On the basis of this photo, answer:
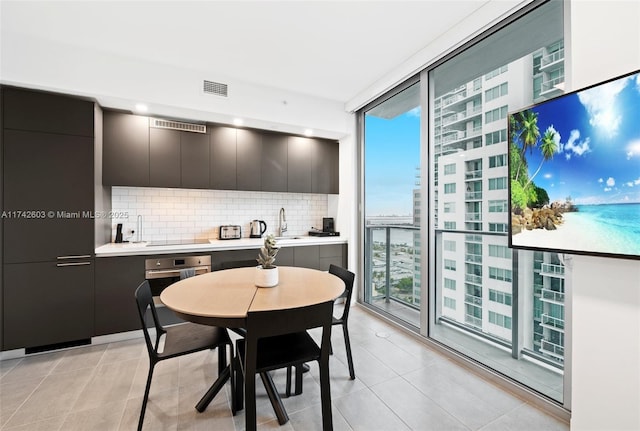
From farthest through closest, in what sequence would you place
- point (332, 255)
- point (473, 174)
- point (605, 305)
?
point (332, 255) < point (473, 174) < point (605, 305)

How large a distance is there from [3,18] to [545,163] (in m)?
4.22

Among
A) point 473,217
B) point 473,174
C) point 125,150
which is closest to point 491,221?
point 473,217

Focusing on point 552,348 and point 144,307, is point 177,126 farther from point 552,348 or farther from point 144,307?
point 552,348

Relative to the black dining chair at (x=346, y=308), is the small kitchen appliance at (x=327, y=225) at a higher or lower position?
higher

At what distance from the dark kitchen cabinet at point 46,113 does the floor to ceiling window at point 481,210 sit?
136 inches

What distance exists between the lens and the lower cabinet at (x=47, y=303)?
8.37 ft

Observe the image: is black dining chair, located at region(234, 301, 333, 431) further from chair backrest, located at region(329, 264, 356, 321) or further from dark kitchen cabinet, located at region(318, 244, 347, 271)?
dark kitchen cabinet, located at region(318, 244, 347, 271)

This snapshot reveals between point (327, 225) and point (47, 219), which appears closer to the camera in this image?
point (47, 219)

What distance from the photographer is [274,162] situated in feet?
13.1

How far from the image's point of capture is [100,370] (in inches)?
94.7

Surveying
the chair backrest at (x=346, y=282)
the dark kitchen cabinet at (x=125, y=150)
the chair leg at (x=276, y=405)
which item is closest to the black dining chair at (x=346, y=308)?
the chair backrest at (x=346, y=282)

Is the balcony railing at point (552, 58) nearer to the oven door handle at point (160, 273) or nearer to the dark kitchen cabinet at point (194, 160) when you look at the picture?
the dark kitchen cabinet at point (194, 160)

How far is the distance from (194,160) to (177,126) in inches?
17.6

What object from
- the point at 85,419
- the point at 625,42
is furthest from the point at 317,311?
the point at 625,42
